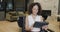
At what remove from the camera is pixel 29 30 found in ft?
7.26

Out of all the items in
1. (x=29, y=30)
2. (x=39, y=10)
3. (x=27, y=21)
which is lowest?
(x=29, y=30)

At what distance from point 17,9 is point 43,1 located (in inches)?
64.4

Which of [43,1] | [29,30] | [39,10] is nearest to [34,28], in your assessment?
[29,30]

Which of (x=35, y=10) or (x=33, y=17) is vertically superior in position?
(x=35, y=10)

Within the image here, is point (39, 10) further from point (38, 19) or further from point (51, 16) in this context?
point (51, 16)

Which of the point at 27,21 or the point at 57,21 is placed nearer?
the point at 27,21

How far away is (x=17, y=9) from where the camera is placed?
8094mm

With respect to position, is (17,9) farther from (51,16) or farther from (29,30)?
(29,30)

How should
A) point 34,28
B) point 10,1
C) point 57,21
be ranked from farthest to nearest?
point 10,1, point 57,21, point 34,28

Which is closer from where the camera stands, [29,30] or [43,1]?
[29,30]

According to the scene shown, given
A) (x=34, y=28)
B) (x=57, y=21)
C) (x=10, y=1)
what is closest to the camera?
(x=34, y=28)

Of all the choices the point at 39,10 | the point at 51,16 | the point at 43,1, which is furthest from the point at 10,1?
the point at 39,10

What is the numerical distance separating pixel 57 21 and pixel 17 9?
2.35 meters

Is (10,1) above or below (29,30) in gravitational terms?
above
